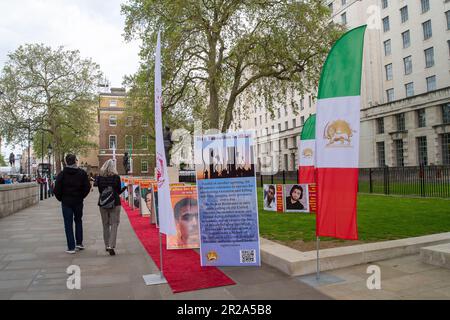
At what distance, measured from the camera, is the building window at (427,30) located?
42.6m

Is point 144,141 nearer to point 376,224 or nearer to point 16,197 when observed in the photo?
point 16,197

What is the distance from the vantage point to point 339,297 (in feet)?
15.2

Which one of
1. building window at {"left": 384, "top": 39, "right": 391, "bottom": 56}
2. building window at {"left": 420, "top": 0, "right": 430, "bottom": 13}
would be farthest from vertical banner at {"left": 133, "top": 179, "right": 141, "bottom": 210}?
building window at {"left": 384, "top": 39, "right": 391, "bottom": 56}

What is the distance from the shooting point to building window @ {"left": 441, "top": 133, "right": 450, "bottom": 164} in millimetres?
40188

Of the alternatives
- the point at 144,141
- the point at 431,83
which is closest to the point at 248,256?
the point at 144,141

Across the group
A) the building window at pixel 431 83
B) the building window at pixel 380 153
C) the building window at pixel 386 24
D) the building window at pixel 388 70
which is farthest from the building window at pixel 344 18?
the building window at pixel 380 153

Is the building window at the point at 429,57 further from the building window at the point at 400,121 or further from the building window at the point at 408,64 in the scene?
the building window at the point at 400,121

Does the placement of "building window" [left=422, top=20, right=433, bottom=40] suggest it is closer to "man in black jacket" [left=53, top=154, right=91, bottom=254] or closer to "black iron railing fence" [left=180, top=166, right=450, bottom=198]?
"black iron railing fence" [left=180, top=166, right=450, bottom=198]

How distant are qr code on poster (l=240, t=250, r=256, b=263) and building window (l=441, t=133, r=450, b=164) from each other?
Answer: 40.5 m

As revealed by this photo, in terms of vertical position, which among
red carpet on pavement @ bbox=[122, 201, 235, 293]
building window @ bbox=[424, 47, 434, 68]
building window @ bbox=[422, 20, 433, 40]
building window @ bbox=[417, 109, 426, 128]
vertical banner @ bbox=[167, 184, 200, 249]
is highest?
building window @ bbox=[422, 20, 433, 40]

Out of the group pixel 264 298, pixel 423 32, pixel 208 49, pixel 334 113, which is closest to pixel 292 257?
pixel 264 298

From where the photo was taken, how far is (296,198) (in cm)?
1289

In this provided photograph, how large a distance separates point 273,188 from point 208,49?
15.1 metres
